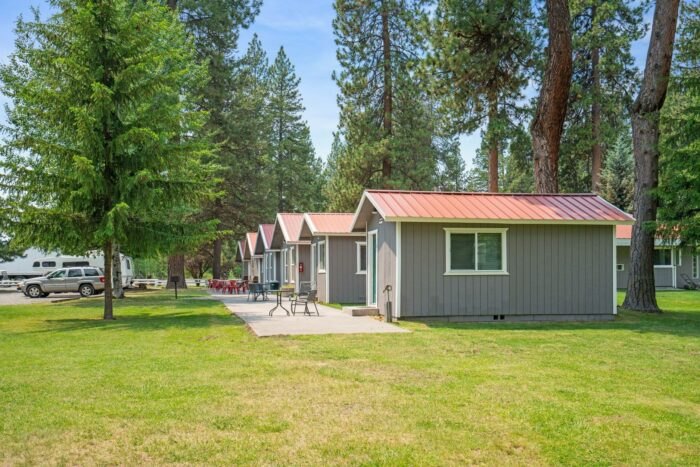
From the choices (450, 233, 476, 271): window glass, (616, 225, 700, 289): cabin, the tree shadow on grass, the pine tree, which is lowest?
the tree shadow on grass

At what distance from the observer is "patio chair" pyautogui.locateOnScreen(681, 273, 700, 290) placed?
31208 mm

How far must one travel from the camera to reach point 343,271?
2155cm

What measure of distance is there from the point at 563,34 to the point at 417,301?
9.50 m

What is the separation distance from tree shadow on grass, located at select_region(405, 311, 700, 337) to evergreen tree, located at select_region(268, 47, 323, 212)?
37.0 m

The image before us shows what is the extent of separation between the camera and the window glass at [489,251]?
14.9m

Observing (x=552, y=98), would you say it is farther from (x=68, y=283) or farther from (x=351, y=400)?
(x=68, y=283)

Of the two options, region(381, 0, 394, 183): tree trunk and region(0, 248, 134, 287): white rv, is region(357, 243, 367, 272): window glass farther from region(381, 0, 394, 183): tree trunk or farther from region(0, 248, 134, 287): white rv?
region(0, 248, 134, 287): white rv

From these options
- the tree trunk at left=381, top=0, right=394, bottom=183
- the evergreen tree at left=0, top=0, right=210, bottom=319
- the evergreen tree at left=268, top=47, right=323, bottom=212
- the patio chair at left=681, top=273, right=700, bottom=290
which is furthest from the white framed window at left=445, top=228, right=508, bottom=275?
the evergreen tree at left=268, top=47, right=323, bottom=212

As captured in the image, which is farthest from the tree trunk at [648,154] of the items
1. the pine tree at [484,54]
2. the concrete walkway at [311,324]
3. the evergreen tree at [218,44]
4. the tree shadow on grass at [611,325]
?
the evergreen tree at [218,44]

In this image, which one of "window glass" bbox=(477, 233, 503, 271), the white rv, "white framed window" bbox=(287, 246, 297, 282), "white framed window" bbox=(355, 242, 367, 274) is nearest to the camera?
"window glass" bbox=(477, 233, 503, 271)

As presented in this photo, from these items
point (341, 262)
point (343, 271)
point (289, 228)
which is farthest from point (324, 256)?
point (289, 228)

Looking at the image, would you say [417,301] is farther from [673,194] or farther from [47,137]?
[47,137]

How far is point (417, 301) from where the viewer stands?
47.6 ft

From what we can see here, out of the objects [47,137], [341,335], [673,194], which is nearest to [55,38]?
[47,137]
